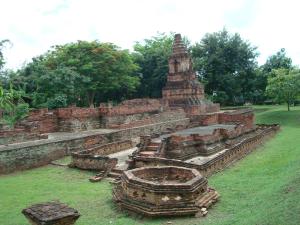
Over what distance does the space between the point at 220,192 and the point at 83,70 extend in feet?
77.8

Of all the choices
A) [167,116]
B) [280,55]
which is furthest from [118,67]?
[280,55]

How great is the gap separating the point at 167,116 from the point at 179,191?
16856 millimetres

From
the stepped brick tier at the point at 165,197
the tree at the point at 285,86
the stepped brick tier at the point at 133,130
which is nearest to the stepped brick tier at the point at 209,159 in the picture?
the stepped brick tier at the point at 133,130

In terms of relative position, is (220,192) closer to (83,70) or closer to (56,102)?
(56,102)

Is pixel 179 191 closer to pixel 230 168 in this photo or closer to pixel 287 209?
pixel 287 209

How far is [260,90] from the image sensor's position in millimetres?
41812

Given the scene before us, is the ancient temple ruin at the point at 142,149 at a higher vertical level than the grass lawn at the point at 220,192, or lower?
higher

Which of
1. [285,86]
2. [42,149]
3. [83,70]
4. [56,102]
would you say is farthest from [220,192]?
[83,70]

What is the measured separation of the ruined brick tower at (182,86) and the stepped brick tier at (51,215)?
75.2 feet

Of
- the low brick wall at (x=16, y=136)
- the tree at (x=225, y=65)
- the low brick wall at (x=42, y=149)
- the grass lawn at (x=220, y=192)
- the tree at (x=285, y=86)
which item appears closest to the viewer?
the grass lawn at (x=220, y=192)

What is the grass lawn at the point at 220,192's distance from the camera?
788 cm

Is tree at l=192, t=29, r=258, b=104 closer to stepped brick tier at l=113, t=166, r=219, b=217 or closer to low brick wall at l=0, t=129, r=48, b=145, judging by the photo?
low brick wall at l=0, t=129, r=48, b=145

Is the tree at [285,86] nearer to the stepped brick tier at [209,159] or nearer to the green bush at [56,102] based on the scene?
the stepped brick tier at [209,159]

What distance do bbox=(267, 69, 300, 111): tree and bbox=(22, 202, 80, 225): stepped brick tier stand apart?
26.7m
